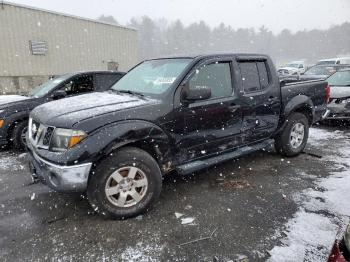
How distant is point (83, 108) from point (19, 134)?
3328mm

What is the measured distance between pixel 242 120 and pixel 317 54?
10467 centimetres

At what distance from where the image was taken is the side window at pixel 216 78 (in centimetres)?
402

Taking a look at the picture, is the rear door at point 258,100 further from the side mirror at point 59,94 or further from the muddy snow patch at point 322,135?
the side mirror at point 59,94

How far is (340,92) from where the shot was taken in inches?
309

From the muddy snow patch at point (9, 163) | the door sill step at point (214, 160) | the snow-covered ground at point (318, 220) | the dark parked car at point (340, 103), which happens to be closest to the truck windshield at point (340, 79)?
the dark parked car at point (340, 103)

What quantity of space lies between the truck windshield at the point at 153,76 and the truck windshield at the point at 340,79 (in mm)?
6405

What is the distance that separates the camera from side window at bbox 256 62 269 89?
189 inches

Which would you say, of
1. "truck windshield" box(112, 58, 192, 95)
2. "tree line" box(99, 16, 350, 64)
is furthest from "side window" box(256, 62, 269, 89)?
"tree line" box(99, 16, 350, 64)

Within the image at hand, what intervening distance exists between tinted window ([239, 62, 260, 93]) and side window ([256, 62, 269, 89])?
83mm

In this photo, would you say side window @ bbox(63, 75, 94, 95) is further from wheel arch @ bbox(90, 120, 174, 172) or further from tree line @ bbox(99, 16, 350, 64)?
tree line @ bbox(99, 16, 350, 64)

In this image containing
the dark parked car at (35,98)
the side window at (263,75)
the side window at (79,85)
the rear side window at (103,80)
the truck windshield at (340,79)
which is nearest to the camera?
the side window at (263,75)

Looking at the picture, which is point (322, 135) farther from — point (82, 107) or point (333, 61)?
point (333, 61)

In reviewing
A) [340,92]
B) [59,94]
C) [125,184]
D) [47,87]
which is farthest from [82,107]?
[340,92]

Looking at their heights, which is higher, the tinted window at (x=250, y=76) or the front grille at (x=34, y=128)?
the tinted window at (x=250, y=76)
